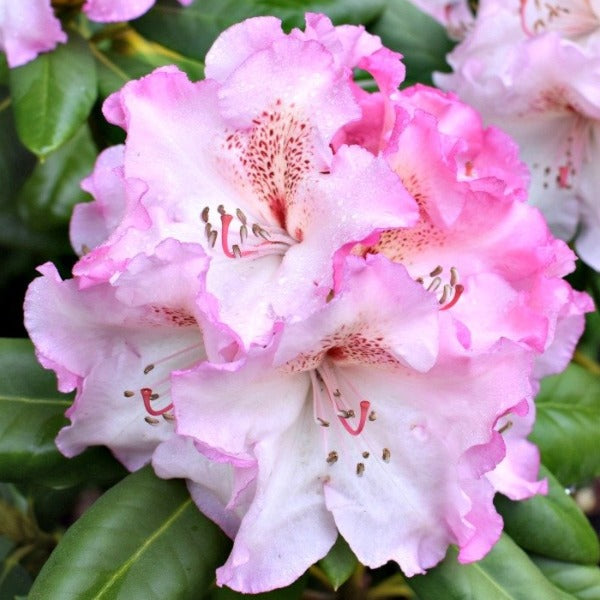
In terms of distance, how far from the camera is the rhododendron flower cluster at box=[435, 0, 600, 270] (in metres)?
1.17

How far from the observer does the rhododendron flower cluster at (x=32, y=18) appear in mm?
1102

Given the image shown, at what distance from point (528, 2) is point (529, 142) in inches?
6.4

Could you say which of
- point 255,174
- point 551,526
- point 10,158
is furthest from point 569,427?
point 10,158

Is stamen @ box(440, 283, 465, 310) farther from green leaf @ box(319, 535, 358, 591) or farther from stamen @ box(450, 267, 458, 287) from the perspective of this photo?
green leaf @ box(319, 535, 358, 591)

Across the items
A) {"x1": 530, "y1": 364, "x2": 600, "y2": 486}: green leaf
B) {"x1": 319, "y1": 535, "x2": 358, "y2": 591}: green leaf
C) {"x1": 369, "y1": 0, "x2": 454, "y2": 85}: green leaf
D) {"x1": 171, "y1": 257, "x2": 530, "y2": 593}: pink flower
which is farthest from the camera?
{"x1": 369, "y1": 0, "x2": 454, "y2": 85}: green leaf

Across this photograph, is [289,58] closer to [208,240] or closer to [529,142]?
[208,240]

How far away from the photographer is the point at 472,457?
2.76 ft

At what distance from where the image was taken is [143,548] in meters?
0.88

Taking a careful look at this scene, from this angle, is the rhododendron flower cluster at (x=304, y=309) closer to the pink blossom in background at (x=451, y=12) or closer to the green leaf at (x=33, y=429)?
the green leaf at (x=33, y=429)

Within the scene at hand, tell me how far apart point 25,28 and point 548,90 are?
57 cm

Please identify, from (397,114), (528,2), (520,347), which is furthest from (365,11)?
(520,347)

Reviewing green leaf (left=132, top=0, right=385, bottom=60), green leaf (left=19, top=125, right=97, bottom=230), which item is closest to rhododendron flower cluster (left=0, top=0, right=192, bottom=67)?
green leaf (left=132, top=0, right=385, bottom=60)

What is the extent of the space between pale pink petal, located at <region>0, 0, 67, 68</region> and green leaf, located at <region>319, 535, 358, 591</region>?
591mm

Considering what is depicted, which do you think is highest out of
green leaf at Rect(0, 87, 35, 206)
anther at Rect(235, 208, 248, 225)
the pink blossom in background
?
anther at Rect(235, 208, 248, 225)
